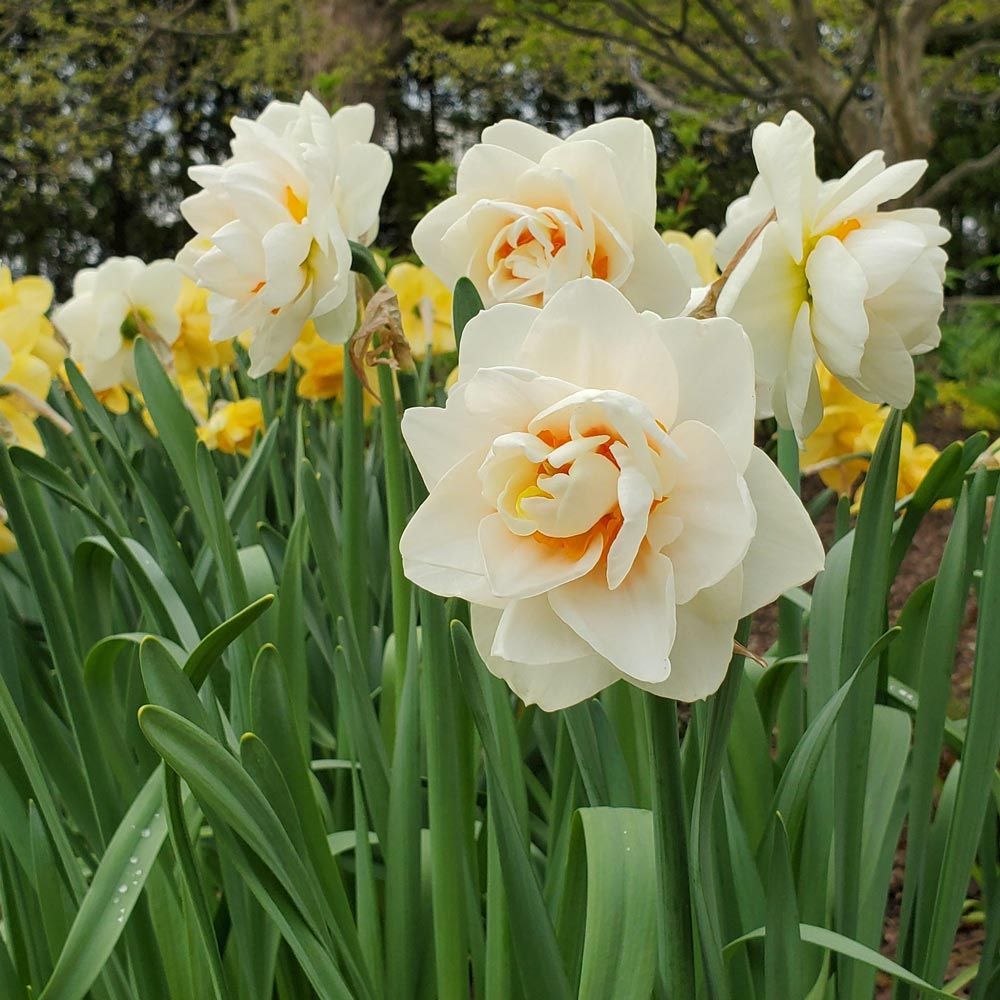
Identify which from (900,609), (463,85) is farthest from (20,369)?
(463,85)

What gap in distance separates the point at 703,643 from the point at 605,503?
0.24 feet

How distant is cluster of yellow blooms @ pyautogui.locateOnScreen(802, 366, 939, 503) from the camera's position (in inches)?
42.9

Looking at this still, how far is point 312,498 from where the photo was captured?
0.81 meters

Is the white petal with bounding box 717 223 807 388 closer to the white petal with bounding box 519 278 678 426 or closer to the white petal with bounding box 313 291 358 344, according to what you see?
the white petal with bounding box 519 278 678 426

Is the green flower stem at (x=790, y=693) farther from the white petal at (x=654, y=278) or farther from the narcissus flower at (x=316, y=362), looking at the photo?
the narcissus flower at (x=316, y=362)

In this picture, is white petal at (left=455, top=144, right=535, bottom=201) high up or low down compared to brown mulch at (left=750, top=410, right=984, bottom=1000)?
up

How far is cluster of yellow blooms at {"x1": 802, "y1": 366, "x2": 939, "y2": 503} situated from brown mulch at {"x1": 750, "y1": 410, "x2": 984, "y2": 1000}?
Answer: 1.78ft

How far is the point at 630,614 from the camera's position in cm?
41

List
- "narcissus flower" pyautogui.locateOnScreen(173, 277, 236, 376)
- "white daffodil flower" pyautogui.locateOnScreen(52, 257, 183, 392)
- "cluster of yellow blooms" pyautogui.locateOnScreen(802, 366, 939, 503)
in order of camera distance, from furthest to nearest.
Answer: "narcissus flower" pyautogui.locateOnScreen(173, 277, 236, 376) → "white daffodil flower" pyautogui.locateOnScreen(52, 257, 183, 392) → "cluster of yellow blooms" pyautogui.locateOnScreen(802, 366, 939, 503)

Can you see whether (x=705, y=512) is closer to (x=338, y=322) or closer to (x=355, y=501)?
(x=338, y=322)

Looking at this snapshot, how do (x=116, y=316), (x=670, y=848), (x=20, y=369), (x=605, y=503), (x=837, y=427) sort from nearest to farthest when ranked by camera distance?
(x=605, y=503) → (x=670, y=848) → (x=20, y=369) → (x=837, y=427) → (x=116, y=316)

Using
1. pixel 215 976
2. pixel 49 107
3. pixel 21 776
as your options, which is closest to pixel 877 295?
pixel 215 976

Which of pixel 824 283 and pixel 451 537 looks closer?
pixel 451 537

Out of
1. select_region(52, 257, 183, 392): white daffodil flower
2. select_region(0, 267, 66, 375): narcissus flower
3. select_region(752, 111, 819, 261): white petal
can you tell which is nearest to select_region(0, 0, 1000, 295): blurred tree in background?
select_region(52, 257, 183, 392): white daffodil flower
